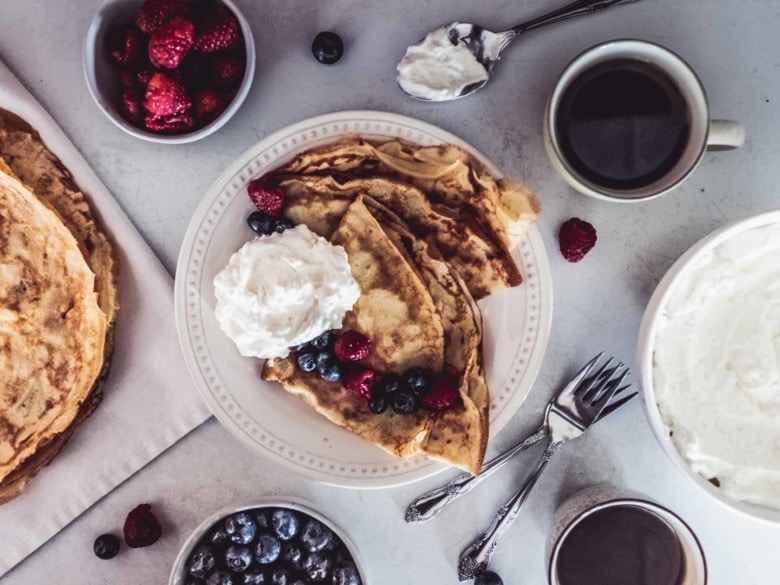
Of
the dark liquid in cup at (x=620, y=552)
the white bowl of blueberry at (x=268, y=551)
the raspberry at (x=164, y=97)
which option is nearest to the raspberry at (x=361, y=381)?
the white bowl of blueberry at (x=268, y=551)

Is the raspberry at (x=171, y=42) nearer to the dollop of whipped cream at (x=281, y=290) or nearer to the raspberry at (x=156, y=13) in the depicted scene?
the raspberry at (x=156, y=13)

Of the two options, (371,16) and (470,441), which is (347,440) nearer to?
(470,441)

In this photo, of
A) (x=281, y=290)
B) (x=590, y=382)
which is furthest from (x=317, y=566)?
(x=590, y=382)

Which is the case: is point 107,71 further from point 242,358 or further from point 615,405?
point 615,405

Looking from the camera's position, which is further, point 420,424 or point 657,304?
point 420,424

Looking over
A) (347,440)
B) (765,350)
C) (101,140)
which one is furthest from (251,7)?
(765,350)

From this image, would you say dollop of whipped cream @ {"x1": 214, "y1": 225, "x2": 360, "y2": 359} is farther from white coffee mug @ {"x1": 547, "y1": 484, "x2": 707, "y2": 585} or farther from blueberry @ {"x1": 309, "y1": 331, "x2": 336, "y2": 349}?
white coffee mug @ {"x1": 547, "y1": 484, "x2": 707, "y2": 585}

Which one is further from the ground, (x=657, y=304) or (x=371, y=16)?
(x=371, y=16)
